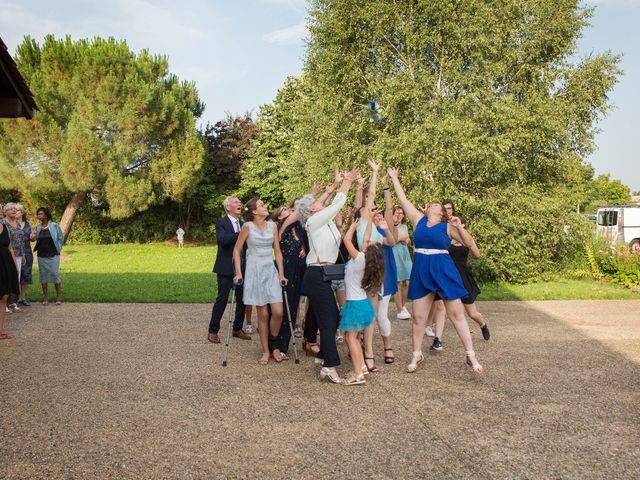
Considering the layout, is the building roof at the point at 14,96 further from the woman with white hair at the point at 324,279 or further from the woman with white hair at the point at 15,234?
the woman with white hair at the point at 324,279

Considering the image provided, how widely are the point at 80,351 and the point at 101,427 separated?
3.02 meters

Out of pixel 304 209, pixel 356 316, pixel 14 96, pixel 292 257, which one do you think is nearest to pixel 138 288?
pixel 14 96

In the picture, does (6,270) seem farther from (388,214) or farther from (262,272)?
(388,214)

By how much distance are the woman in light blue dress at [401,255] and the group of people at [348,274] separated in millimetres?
1424

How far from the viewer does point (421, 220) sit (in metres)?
6.29

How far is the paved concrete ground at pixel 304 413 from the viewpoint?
12.6 feet

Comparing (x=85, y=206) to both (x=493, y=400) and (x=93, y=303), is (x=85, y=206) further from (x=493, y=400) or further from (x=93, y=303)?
(x=493, y=400)

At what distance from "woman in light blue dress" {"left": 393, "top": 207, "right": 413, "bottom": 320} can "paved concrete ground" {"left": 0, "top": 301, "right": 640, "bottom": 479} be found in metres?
1.67

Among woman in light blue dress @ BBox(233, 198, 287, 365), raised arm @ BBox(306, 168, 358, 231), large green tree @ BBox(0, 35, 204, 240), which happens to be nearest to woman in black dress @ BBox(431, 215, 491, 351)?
woman in light blue dress @ BBox(233, 198, 287, 365)

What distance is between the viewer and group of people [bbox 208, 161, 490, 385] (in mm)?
5867

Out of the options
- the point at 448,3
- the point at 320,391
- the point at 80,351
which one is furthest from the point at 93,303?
the point at 448,3

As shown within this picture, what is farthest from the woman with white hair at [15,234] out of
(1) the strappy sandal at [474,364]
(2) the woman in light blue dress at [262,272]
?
(1) the strappy sandal at [474,364]

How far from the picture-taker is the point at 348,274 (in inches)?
232

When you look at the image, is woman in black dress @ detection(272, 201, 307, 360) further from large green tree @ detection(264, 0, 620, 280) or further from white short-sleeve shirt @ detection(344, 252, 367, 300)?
large green tree @ detection(264, 0, 620, 280)
